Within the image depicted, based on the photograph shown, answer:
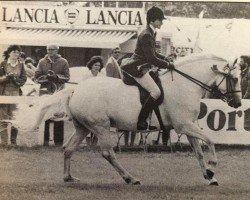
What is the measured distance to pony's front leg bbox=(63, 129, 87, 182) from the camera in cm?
417

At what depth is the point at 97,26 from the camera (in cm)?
435

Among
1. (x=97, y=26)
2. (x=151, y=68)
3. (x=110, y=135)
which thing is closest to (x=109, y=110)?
(x=110, y=135)

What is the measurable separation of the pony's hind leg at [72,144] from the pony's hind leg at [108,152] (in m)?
0.13

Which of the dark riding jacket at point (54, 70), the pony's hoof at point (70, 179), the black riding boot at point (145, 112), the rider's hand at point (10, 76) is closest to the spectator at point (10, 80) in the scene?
the rider's hand at point (10, 76)

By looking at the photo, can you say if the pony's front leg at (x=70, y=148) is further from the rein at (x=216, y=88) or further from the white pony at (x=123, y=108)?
the rein at (x=216, y=88)

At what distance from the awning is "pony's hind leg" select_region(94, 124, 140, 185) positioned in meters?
0.73

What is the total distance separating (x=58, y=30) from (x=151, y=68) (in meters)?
0.89

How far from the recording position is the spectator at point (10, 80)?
4377 mm

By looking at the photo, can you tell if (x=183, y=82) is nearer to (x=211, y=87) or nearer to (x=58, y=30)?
(x=211, y=87)

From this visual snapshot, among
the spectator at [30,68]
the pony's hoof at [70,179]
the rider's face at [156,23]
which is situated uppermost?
the rider's face at [156,23]

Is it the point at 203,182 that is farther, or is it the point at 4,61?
the point at 4,61

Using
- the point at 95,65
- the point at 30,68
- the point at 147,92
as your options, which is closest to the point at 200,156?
the point at 147,92

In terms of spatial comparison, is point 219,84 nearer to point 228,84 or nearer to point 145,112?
point 228,84

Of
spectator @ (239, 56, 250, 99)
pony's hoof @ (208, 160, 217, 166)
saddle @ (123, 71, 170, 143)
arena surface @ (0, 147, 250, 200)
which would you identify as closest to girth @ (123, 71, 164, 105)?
saddle @ (123, 71, 170, 143)
